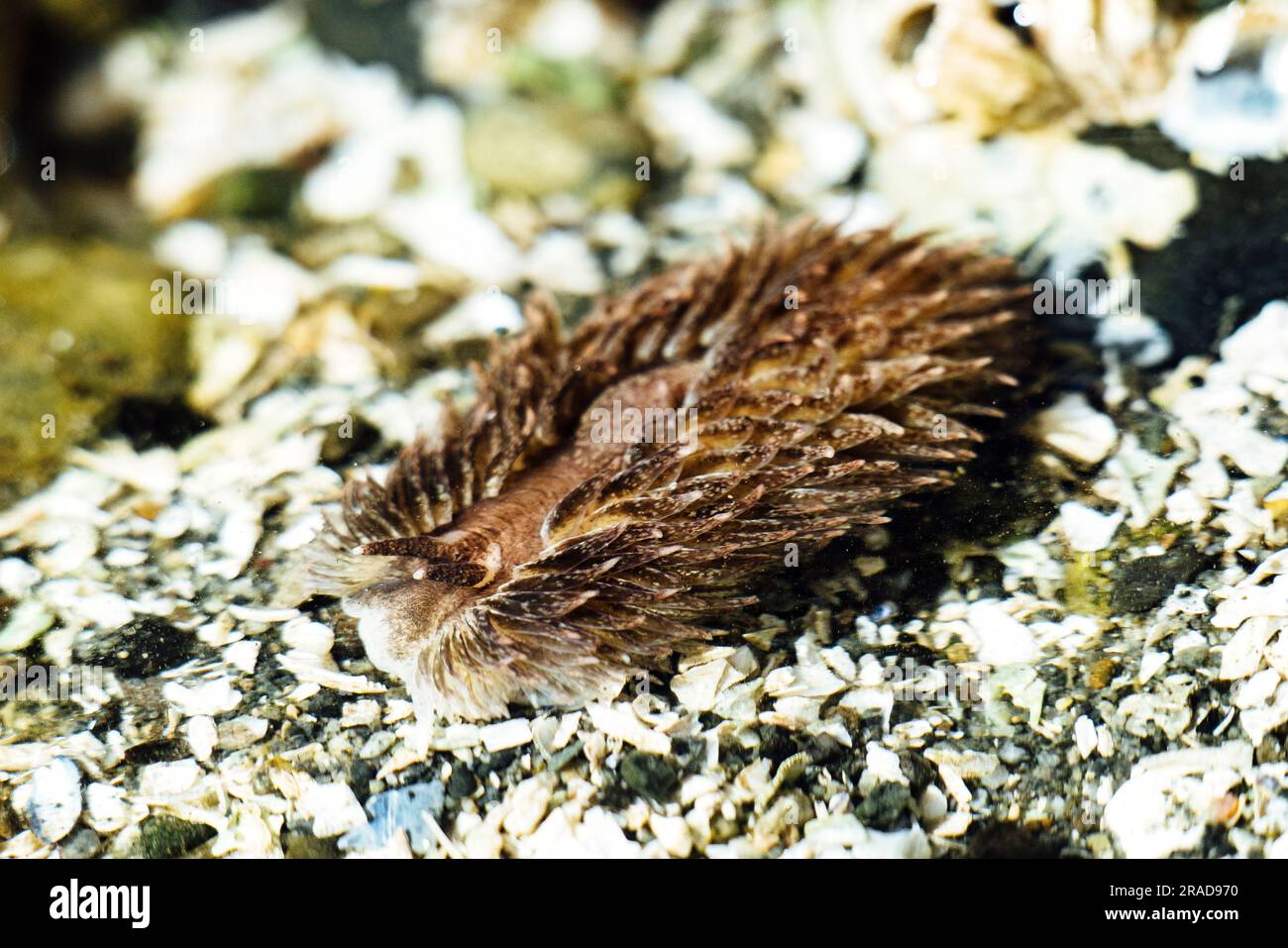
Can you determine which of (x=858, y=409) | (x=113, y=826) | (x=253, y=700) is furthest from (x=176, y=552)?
(x=858, y=409)

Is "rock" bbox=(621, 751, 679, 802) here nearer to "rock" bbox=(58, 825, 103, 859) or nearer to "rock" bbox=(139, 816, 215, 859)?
"rock" bbox=(139, 816, 215, 859)

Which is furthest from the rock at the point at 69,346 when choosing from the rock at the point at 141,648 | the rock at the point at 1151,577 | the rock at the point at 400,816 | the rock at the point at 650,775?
the rock at the point at 1151,577

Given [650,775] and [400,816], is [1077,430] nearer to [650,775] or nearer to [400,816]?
[650,775]

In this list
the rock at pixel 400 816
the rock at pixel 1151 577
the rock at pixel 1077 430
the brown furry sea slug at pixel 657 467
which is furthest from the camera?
the rock at pixel 1077 430

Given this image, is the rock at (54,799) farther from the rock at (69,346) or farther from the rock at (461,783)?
the rock at (69,346)

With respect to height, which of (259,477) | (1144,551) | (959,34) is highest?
(959,34)

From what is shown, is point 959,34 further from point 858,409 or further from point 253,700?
point 253,700
